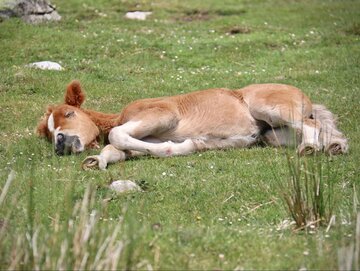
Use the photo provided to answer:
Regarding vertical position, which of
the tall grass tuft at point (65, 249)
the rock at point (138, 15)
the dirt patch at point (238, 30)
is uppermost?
the tall grass tuft at point (65, 249)

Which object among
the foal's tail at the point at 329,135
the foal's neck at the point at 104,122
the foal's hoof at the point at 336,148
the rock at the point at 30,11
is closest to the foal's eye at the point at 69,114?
the foal's neck at the point at 104,122

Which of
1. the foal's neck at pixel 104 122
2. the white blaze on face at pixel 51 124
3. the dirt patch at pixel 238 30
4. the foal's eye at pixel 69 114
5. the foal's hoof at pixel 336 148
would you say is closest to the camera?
the foal's hoof at pixel 336 148

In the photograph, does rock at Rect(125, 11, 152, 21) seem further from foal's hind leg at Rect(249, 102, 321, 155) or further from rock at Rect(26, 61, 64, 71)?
foal's hind leg at Rect(249, 102, 321, 155)

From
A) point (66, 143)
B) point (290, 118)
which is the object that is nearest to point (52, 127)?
point (66, 143)

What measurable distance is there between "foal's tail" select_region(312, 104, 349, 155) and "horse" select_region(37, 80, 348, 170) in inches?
0.5

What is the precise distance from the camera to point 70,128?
11055mm

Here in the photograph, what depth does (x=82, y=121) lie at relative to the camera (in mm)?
11281

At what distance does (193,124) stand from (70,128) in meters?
1.71

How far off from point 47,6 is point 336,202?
14.9 m

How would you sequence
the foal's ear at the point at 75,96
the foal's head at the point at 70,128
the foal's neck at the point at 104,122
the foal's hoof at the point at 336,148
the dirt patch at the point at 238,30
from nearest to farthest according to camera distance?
the foal's hoof at the point at 336,148, the foal's head at the point at 70,128, the foal's neck at the point at 104,122, the foal's ear at the point at 75,96, the dirt patch at the point at 238,30

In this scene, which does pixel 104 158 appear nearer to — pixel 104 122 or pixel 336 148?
pixel 104 122

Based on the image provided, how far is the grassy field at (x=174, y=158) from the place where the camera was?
20.5 ft

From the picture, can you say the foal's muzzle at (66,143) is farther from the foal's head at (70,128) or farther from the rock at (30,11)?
the rock at (30,11)

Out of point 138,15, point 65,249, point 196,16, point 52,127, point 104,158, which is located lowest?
point 196,16
